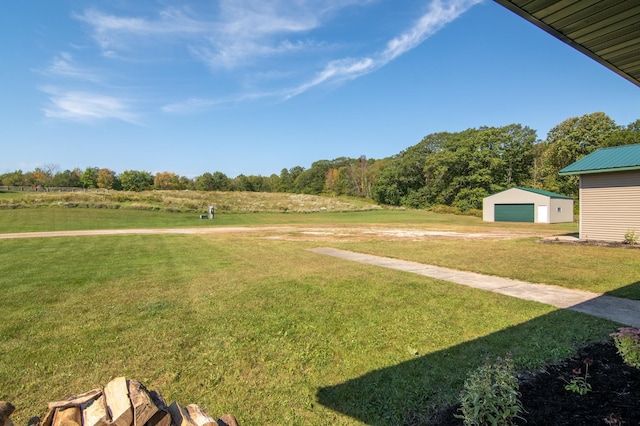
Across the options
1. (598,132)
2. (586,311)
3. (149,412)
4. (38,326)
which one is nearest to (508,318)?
(586,311)

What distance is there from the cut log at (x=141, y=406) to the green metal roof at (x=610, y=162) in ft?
54.0

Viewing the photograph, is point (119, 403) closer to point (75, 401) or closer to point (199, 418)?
point (75, 401)

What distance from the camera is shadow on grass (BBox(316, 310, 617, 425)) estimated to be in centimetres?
285

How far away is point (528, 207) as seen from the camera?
108 ft

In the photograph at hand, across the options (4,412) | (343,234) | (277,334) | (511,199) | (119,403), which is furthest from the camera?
(511,199)

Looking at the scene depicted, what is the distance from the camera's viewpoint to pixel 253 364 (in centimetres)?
362

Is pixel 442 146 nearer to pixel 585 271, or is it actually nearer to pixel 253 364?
pixel 585 271

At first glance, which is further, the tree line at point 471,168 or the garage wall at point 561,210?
the tree line at point 471,168

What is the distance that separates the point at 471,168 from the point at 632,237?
41925 mm

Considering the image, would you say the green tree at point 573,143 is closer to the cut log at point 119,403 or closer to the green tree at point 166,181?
the cut log at point 119,403

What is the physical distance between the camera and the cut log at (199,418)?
183cm

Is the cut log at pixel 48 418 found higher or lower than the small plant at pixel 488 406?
higher

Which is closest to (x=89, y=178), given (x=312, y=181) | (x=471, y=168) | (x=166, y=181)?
(x=166, y=181)

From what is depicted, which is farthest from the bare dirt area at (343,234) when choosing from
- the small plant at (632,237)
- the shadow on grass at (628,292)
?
the shadow on grass at (628,292)
